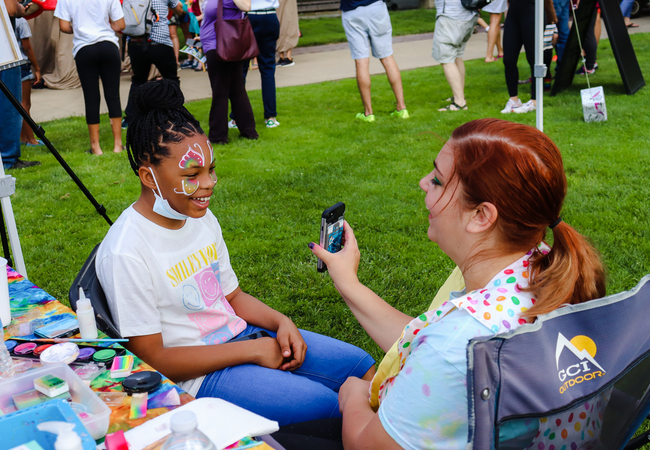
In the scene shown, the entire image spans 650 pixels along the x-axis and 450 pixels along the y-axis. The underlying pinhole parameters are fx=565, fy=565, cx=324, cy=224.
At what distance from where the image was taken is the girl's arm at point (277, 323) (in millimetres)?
1874

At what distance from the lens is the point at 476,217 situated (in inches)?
52.5

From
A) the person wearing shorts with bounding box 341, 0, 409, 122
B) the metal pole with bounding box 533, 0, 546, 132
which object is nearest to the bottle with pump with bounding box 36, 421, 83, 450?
the metal pole with bounding box 533, 0, 546, 132

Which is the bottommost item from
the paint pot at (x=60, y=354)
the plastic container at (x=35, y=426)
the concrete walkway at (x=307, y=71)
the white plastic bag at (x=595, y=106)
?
the concrete walkway at (x=307, y=71)

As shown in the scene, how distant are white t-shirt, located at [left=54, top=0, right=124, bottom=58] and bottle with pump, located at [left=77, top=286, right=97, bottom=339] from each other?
4.93 meters

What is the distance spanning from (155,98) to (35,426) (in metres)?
1.12

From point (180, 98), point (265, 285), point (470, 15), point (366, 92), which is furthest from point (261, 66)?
point (180, 98)

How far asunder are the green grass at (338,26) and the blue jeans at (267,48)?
7943 mm

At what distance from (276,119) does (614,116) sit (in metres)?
3.92

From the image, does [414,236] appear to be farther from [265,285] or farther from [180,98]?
[180,98]

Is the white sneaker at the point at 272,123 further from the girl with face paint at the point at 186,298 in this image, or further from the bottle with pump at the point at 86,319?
the bottle with pump at the point at 86,319

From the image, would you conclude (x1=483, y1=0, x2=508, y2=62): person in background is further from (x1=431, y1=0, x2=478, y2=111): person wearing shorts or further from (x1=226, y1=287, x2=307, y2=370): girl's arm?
(x1=226, y1=287, x2=307, y2=370): girl's arm

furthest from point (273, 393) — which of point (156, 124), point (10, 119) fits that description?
point (10, 119)

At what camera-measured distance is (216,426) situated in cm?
110

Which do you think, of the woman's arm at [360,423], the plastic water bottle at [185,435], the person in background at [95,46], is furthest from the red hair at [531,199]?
the person in background at [95,46]
